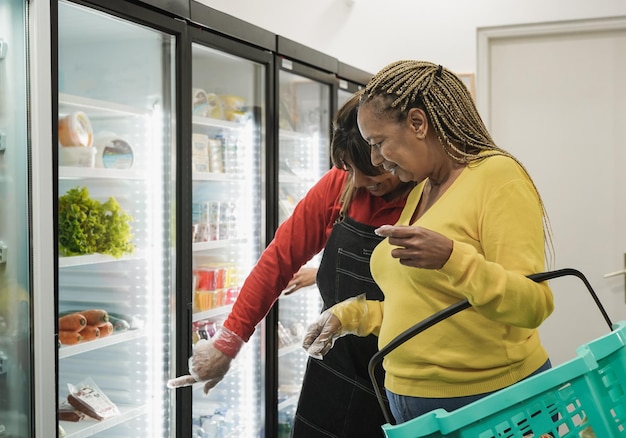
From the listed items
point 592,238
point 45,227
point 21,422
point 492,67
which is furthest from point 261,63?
point 592,238

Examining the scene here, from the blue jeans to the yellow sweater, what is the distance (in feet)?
0.04

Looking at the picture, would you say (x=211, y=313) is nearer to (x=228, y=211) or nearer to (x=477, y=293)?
(x=228, y=211)

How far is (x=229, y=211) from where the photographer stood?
Result: 11.3ft

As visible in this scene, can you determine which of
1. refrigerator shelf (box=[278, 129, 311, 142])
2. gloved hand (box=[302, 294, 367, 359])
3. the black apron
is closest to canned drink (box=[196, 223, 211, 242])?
refrigerator shelf (box=[278, 129, 311, 142])

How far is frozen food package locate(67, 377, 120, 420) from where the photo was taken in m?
Result: 2.72

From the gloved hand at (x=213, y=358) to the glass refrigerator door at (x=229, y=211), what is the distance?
3.38 ft

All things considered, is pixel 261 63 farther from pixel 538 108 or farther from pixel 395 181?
pixel 538 108

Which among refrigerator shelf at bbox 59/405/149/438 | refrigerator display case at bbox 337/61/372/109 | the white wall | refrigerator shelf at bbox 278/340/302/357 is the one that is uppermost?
the white wall

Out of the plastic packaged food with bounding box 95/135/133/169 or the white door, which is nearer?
the plastic packaged food with bounding box 95/135/133/169

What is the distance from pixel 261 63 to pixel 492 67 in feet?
7.73

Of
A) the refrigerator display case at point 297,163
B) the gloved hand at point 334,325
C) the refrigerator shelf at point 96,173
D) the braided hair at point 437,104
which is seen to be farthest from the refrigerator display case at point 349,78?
the braided hair at point 437,104

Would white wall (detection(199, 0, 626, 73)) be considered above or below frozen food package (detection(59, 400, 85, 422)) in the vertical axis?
above

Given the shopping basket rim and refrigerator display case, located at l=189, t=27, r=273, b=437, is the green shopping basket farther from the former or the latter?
refrigerator display case, located at l=189, t=27, r=273, b=437

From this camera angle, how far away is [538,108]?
16.5 feet
